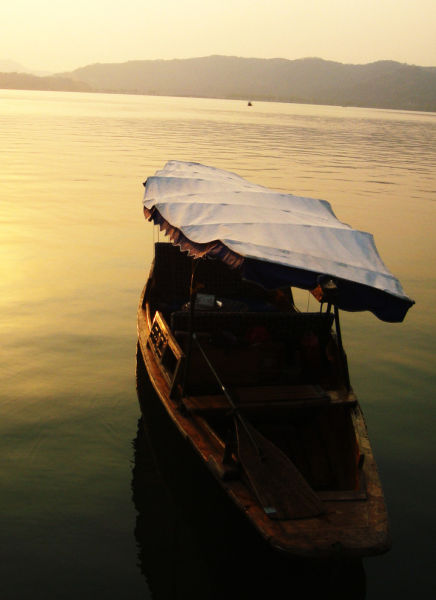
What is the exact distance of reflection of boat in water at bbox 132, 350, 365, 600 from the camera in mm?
5934

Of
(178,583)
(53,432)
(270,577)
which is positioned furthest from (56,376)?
(270,577)

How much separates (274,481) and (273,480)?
0.05 ft

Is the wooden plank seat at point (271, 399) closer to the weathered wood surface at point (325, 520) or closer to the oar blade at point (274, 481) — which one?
the weathered wood surface at point (325, 520)

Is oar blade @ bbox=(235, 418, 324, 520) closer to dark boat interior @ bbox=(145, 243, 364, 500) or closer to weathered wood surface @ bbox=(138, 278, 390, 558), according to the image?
weathered wood surface @ bbox=(138, 278, 390, 558)

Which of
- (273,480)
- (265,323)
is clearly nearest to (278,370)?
(265,323)

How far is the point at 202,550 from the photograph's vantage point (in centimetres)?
697

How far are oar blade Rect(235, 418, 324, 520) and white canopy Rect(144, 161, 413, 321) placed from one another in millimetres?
1646

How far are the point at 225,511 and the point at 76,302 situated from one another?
29.7 ft

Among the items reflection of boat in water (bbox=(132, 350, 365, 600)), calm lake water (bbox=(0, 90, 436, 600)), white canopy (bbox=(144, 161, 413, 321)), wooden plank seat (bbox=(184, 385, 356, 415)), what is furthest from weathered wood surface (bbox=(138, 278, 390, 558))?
white canopy (bbox=(144, 161, 413, 321))

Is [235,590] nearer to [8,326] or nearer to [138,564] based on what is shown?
[138,564]

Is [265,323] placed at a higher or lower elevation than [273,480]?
higher

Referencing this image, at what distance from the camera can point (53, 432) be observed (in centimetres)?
916

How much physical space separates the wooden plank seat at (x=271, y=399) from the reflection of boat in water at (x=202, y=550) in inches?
17.3

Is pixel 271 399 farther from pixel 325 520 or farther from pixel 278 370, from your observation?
pixel 325 520
